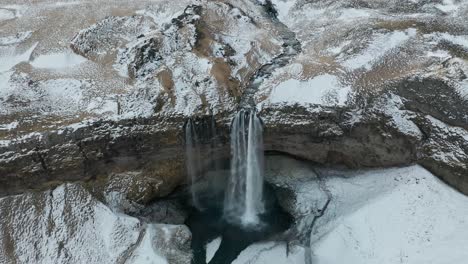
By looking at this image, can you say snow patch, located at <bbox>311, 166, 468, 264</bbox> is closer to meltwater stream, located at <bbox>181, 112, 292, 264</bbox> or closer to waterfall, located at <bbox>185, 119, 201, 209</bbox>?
meltwater stream, located at <bbox>181, 112, 292, 264</bbox>

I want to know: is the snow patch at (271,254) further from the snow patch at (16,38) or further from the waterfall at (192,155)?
the snow patch at (16,38)

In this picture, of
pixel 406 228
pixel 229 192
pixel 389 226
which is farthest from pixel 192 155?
pixel 406 228

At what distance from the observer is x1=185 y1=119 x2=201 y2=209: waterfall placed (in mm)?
15602

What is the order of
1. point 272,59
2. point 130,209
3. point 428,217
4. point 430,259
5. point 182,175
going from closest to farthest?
point 430,259 → point 428,217 → point 130,209 → point 182,175 → point 272,59

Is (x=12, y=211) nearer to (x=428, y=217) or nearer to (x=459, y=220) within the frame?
(x=428, y=217)

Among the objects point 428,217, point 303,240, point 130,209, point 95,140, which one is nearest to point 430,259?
point 428,217

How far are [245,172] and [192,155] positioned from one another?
7.78 ft

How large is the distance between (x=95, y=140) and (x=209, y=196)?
534 centimetres

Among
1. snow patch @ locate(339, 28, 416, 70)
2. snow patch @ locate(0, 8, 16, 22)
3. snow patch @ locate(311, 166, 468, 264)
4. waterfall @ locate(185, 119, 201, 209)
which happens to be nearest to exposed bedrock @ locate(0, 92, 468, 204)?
waterfall @ locate(185, 119, 201, 209)

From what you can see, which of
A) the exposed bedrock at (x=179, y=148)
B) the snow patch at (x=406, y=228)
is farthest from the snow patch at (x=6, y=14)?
the snow patch at (x=406, y=228)

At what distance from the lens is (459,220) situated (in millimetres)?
→ 14008

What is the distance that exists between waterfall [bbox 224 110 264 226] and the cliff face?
16.5 inches

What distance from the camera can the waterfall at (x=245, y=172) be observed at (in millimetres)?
16141

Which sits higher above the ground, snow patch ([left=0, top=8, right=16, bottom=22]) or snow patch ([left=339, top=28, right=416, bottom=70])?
snow patch ([left=0, top=8, right=16, bottom=22])
